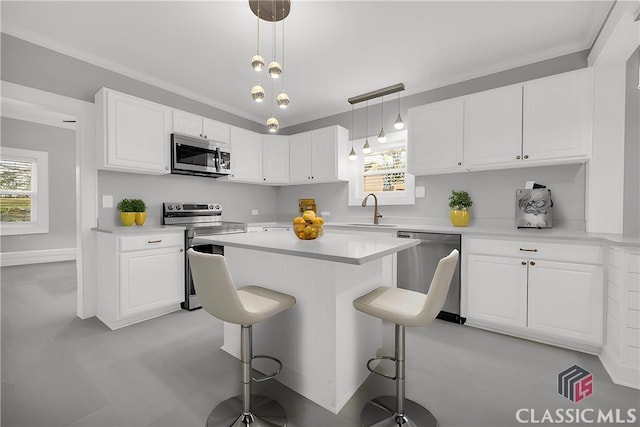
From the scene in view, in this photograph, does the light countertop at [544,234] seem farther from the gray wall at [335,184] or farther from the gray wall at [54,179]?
the gray wall at [54,179]

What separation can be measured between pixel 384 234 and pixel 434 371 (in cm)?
150

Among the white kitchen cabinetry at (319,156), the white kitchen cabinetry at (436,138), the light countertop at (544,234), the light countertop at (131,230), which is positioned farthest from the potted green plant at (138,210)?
the white kitchen cabinetry at (436,138)

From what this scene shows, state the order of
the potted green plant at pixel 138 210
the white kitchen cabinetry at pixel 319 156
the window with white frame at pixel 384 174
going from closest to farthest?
the potted green plant at pixel 138 210, the window with white frame at pixel 384 174, the white kitchen cabinetry at pixel 319 156

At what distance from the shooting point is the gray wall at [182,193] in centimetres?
308

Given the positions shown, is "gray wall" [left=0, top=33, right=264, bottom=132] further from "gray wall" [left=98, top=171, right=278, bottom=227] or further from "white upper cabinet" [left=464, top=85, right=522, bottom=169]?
"white upper cabinet" [left=464, top=85, right=522, bottom=169]

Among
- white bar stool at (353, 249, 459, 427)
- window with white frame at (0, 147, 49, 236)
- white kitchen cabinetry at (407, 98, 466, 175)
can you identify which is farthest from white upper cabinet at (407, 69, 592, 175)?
window with white frame at (0, 147, 49, 236)

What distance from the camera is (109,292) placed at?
8.87 ft

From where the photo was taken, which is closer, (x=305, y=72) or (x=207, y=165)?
(x=305, y=72)

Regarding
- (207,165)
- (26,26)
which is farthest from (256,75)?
(26,26)

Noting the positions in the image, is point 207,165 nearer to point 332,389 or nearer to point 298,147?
point 298,147

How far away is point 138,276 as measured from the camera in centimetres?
275

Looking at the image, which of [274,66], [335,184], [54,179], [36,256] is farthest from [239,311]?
[54,179]

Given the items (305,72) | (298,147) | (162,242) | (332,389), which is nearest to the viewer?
(332,389)

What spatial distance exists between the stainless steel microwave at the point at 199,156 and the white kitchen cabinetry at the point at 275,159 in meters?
0.72
